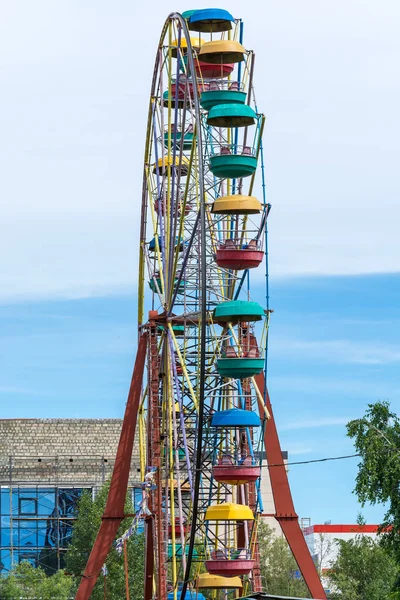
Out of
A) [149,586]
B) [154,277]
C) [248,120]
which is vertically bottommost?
[149,586]

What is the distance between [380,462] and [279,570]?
3306 cm

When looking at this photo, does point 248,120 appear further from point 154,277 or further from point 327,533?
point 327,533

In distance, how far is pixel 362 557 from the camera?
244 ft

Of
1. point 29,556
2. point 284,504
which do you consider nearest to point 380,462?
point 284,504

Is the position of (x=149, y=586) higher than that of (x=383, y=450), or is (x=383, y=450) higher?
(x=383, y=450)

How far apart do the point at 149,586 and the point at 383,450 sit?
888cm

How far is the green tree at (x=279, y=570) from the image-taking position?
7956cm

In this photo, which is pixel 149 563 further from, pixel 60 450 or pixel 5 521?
pixel 60 450

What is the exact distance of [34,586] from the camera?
244 ft

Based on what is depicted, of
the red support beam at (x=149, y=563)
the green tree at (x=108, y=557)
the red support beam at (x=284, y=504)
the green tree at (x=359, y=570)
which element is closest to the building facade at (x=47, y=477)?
the green tree at (x=108, y=557)

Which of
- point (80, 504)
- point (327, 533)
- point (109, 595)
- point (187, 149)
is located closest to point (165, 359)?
point (187, 149)

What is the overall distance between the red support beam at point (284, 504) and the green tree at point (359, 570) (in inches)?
918

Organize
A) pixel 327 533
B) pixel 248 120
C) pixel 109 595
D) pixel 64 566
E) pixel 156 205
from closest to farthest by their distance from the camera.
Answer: pixel 248 120 < pixel 156 205 < pixel 109 595 < pixel 64 566 < pixel 327 533

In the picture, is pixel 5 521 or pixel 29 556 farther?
pixel 5 521
